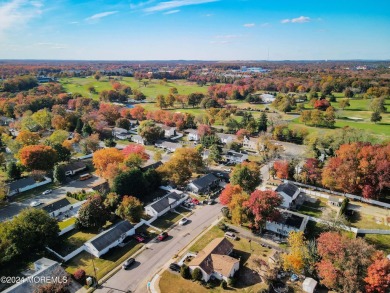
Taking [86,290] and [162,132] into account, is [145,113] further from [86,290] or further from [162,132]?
[86,290]

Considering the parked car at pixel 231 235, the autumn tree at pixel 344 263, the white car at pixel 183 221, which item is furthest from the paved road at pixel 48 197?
the autumn tree at pixel 344 263

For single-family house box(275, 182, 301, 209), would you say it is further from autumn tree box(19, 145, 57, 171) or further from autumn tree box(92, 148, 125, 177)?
autumn tree box(19, 145, 57, 171)

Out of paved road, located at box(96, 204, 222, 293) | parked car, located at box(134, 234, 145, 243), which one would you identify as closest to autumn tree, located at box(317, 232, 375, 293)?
paved road, located at box(96, 204, 222, 293)

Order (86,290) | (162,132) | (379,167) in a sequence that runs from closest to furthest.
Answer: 1. (86,290)
2. (379,167)
3. (162,132)

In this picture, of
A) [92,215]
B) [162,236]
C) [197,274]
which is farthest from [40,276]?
[197,274]

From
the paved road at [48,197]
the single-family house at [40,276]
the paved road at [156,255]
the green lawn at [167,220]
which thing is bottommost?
the paved road at [156,255]

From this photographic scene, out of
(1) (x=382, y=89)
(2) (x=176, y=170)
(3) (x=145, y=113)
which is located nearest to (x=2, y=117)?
(3) (x=145, y=113)

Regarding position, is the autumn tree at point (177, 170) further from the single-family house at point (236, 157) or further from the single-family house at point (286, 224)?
the single-family house at point (286, 224)
